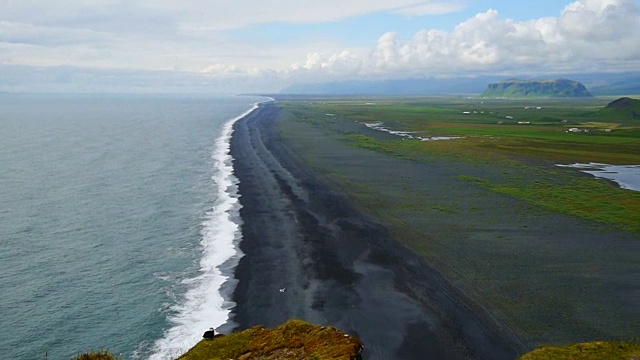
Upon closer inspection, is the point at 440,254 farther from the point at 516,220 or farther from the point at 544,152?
the point at 544,152

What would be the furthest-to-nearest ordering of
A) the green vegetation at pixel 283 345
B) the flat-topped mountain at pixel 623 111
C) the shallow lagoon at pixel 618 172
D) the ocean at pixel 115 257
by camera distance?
the flat-topped mountain at pixel 623 111 < the shallow lagoon at pixel 618 172 < the ocean at pixel 115 257 < the green vegetation at pixel 283 345

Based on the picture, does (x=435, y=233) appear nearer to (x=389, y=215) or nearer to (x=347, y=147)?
(x=389, y=215)

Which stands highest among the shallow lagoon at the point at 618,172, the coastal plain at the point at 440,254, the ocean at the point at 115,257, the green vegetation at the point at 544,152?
the green vegetation at the point at 544,152

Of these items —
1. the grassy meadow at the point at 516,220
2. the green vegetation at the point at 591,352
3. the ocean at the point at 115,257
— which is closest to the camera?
the green vegetation at the point at 591,352

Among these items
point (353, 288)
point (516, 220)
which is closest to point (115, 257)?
point (353, 288)

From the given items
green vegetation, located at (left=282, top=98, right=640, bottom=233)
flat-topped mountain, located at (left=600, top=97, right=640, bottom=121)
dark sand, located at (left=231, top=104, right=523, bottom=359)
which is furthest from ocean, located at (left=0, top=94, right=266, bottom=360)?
flat-topped mountain, located at (left=600, top=97, right=640, bottom=121)

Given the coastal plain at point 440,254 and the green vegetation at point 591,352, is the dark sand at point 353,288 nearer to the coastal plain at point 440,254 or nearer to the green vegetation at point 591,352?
the coastal plain at point 440,254

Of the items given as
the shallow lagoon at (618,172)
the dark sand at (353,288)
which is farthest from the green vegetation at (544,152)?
the dark sand at (353,288)

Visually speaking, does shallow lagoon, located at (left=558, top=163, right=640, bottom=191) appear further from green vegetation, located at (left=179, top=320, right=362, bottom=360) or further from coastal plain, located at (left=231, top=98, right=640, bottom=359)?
green vegetation, located at (left=179, top=320, right=362, bottom=360)
